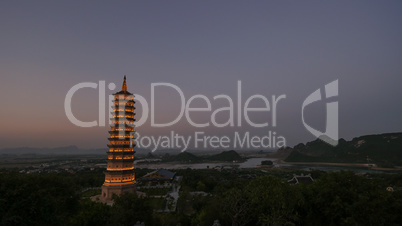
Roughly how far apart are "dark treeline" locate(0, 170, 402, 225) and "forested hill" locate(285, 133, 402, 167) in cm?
9133

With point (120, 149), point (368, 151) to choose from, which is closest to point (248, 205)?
point (120, 149)

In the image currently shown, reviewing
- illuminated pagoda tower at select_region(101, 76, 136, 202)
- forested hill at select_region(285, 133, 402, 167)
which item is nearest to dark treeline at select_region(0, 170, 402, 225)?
illuminated pagoda tower at select_region(101, 76, 136, 202)

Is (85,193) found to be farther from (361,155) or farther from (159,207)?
(361,155)

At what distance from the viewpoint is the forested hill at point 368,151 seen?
3908 inches

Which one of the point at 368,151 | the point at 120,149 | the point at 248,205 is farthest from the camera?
the point at 368,151

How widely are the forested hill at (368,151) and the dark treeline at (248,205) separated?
9133 cm

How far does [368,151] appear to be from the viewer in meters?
111


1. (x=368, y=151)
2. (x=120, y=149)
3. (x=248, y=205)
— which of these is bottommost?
(x=368, y=151)

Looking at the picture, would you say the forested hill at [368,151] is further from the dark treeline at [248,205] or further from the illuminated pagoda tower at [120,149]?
the illuminated pagoda tower at [120,149]

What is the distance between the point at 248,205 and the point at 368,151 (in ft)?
396

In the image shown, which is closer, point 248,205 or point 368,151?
point 248,205

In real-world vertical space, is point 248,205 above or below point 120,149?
below

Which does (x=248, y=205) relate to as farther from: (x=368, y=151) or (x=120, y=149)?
(x=368, y=151)

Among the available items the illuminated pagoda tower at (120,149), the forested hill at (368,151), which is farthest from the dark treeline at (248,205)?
the forested hill at (368,151)
